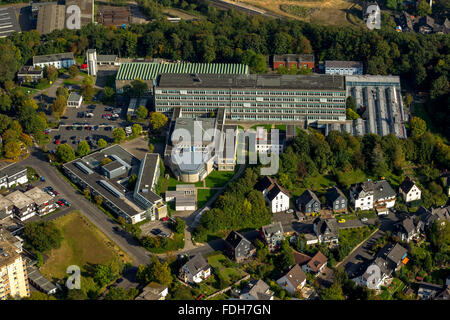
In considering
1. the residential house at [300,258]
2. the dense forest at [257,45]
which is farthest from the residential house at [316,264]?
the dense forest at [257,45]

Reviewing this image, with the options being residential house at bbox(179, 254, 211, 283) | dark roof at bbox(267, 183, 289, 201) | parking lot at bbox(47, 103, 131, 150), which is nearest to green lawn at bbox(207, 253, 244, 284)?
residential house at bbox(179, 254, 211, 283)

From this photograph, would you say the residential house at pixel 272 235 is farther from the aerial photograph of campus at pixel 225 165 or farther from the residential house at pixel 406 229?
the residential house at pixel 406 229

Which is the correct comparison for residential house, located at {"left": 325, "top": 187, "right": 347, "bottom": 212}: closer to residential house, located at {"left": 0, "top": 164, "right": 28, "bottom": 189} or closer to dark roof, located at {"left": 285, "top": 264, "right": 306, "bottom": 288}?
dark roof, located at {"left": 285, "top": 264, "right": 306, "bottom": 288}

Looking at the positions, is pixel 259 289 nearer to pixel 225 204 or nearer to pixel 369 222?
pixel 225 204

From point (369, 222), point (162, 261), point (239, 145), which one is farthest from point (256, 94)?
point (162, 261)

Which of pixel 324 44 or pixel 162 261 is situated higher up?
pixel 324 44

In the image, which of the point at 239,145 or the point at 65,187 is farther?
the point at 239,145

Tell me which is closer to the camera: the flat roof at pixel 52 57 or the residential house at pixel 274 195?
the residential house at pixel 274 195
